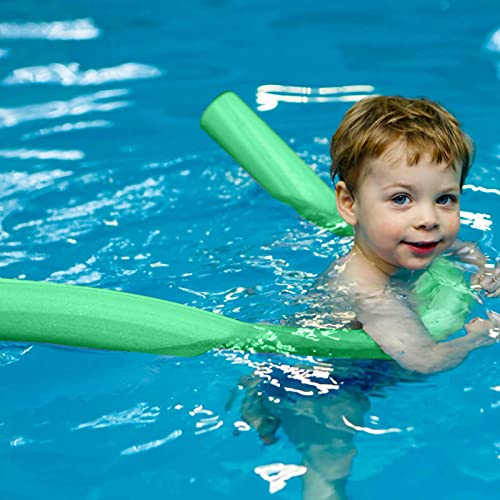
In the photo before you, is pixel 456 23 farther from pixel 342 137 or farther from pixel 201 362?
pixel 201 362

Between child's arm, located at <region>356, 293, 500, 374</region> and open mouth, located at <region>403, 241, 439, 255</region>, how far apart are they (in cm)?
14

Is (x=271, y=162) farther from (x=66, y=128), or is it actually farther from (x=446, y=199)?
(x=66, y=128)

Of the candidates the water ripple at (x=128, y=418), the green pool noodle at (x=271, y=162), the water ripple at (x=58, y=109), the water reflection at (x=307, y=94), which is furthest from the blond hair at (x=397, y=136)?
the water ripple at (x=58, y=109)

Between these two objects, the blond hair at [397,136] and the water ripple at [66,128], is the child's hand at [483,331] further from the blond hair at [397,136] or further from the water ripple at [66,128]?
the water ripple at [66,128]

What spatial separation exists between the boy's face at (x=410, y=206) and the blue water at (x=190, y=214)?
0.32 metres

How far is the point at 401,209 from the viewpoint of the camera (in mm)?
2312

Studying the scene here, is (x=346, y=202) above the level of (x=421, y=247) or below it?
above

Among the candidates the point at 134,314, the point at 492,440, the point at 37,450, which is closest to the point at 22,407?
the point at 37,450

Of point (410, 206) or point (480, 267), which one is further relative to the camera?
point (480, 267)

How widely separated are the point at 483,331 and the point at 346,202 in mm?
496

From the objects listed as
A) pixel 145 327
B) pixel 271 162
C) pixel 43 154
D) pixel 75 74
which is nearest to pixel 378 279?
pixel 145 327

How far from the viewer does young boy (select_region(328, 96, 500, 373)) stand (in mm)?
2211

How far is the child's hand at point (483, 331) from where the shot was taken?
2.23 m

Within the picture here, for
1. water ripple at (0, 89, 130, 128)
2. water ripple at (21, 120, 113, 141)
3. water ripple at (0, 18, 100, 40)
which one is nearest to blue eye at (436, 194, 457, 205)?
water ripple at (21, 120, 113, 141)
